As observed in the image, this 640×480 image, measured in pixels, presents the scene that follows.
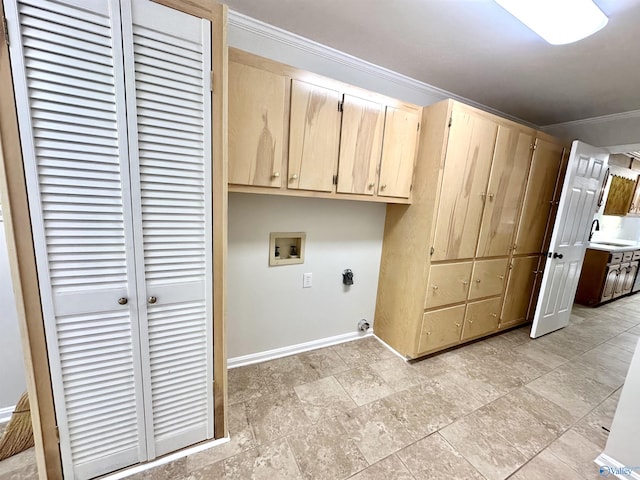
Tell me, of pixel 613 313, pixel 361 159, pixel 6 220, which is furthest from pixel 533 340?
pixel 6 220

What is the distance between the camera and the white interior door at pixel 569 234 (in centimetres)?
241

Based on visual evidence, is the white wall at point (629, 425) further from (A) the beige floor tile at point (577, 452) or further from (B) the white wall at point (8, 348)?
(B) the white wall at point (8, 348)

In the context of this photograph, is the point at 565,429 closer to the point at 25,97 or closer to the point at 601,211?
the point at 25,97

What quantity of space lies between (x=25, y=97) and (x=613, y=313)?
5.89 meters

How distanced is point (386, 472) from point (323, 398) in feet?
1.84

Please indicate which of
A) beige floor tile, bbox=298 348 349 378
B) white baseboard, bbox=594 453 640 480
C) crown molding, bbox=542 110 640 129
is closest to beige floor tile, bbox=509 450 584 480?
white baseboard, bbox=594 453 640 480

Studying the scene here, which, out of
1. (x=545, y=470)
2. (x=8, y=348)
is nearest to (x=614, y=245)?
(x=545, y=470)

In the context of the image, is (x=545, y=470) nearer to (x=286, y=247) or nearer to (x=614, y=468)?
(x=614, y=468)

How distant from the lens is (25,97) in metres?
0.84

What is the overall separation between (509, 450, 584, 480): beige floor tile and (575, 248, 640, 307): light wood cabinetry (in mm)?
3540

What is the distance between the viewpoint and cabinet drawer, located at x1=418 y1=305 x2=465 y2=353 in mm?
2133

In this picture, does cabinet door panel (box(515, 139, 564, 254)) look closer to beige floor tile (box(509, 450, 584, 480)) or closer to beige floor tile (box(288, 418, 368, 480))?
beige floor tile (box(509, 450, 584, 480))

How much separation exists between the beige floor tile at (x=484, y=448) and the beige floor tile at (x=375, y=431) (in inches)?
10.3

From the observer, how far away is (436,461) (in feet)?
4.47
